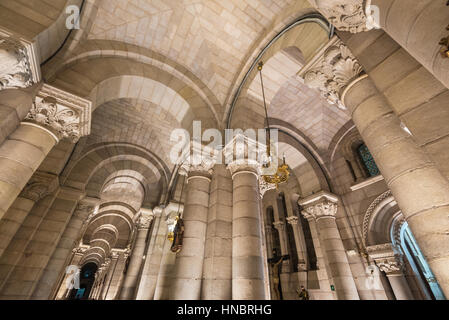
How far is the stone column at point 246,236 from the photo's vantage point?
3443 millimetres

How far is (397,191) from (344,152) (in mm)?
7711

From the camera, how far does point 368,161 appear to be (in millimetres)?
8328

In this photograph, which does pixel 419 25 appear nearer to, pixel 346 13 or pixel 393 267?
pixel 346 13

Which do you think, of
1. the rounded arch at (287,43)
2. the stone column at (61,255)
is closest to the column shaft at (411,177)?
the rounded arch at (287,43)

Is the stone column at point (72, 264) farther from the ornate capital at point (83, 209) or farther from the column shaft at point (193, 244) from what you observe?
the column shaft at point (193, 244)

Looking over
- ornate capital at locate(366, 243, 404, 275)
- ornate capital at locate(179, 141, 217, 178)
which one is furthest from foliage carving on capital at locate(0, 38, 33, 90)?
ornate capital at locate(366, 243, 404, 275)

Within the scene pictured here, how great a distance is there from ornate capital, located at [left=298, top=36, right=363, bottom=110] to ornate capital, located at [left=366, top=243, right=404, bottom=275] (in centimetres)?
562

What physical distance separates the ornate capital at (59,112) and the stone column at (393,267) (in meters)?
8.83

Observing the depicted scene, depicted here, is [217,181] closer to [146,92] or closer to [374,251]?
[146,92]

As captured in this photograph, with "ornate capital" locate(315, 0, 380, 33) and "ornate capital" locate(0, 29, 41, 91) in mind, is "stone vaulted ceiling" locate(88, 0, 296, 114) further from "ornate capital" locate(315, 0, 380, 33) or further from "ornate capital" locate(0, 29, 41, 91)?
"ornate capital" locate(315, 0, 380, 33)

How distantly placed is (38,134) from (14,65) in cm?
109
